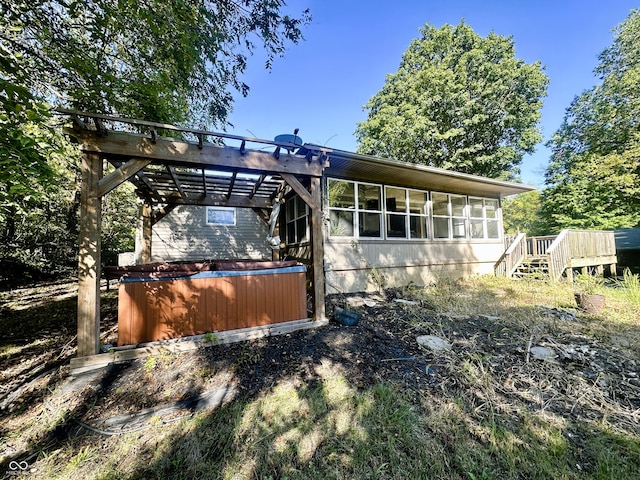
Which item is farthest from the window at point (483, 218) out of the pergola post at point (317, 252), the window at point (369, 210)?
the pergola post at point (317, 252)

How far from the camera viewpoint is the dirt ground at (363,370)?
2438mm

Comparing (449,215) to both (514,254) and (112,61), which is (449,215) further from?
(112,61)

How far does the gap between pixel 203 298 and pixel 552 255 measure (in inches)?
397

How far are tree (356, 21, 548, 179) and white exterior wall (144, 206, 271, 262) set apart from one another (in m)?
10.9

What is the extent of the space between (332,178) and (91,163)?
4975 mm

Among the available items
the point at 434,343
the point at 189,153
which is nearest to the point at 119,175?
the point at 189,153

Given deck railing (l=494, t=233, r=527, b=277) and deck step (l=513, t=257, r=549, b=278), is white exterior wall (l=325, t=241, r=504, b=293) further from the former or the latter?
deck step (l=513, t=257, r=549, b=278)

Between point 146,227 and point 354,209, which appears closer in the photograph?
point 146,227

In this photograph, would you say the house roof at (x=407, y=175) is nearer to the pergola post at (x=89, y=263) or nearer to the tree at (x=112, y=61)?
the tree at (x=112, y=61)

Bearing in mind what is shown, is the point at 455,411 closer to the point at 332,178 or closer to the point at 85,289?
the point at 85,289

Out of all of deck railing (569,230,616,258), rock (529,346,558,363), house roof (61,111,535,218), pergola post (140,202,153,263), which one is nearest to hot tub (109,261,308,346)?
house roof (61,111,535,218)

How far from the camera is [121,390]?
269 cm

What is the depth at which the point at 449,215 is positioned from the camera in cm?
896

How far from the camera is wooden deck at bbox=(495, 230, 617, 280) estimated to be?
27.3 ft
